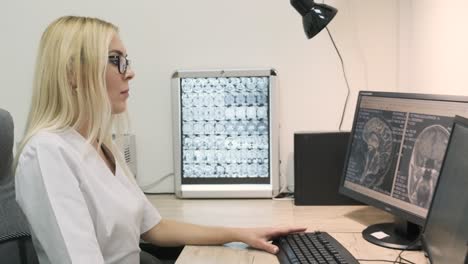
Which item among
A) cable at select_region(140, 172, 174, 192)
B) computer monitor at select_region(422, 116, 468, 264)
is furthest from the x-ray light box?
computer monitor at select_region(422, 116, 468, 264)

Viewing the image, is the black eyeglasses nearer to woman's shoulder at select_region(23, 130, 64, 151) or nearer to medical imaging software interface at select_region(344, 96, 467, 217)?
woman's shoulder at select_region(23, 130, 64, 151)

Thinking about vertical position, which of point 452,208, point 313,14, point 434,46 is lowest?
point 452,208

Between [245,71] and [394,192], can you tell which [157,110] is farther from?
[394,192]

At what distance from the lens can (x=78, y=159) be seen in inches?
49.3

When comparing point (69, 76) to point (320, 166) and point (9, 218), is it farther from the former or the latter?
point (320, 166)

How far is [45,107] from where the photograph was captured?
1271 mm

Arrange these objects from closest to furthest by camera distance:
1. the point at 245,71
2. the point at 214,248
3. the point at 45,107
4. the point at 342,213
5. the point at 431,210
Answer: the point at 431,210 < the point at 45,107 < the point at 214,248 < the point at 342,213 < the point at 245,71

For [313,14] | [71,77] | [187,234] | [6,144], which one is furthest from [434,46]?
[6,144]

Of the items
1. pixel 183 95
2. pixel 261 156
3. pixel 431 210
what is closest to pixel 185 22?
pixel 183 95

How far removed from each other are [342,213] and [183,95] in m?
0.86

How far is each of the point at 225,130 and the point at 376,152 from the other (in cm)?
74

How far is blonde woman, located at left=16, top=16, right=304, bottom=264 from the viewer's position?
1.14 m

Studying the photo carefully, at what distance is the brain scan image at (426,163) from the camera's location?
1.33 metres

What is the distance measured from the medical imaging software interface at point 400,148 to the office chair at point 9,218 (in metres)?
1.08
